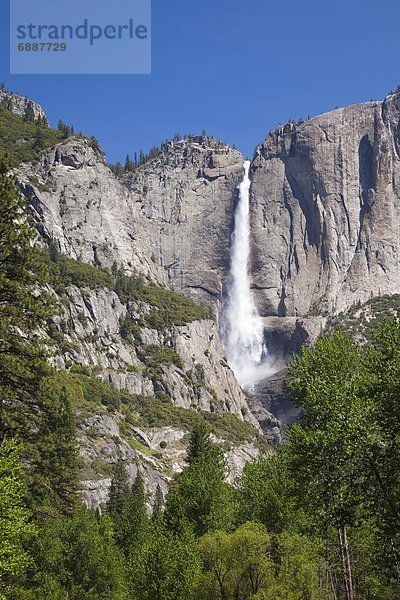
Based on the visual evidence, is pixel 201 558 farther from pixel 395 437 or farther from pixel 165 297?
pixel 165 297

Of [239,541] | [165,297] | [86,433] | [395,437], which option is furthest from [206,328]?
[395,437]

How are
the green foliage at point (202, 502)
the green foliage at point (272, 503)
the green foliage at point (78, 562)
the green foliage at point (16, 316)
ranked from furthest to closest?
the green foliage at point (202, 502)
the green foliage at point (78, 562)
the green foliage at point (272, 503)
the green foliage at point (16, 316)

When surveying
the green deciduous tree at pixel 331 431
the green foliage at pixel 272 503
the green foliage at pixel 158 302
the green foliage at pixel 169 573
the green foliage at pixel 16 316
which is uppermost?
the green foliage at pixel 158 302

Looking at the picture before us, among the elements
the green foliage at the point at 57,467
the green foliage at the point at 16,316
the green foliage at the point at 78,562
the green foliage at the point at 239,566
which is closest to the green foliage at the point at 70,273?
the green foliage at the point at 57,467

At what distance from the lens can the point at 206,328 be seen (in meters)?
174

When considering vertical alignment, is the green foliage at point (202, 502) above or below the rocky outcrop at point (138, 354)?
below

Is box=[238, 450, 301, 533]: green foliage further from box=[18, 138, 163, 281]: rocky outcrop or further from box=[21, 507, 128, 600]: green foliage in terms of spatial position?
box=[18, 138, 163, 281]: rocky outcrop

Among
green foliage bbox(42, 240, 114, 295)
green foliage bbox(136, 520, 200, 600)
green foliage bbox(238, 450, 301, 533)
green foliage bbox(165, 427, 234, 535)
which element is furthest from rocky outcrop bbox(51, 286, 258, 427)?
green foliage bbox(136, 520, 200, 600)

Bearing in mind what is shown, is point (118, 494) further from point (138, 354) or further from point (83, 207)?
point (83, 207)

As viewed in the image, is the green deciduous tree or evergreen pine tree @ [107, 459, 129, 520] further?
evergreen pine tree @ [107, 459, 129, 520]

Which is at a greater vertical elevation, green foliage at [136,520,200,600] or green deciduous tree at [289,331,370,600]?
green deciduous tree at [289,331,370,600]

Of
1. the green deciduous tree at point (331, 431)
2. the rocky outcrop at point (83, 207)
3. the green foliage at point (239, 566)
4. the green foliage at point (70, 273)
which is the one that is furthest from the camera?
the rocky outcrop at point (83, 207)

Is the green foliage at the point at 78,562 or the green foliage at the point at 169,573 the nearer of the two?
the green foliage at the point at 169,573

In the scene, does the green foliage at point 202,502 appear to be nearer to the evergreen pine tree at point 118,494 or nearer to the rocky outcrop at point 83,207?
the evergreen pine tree at point 118,494
